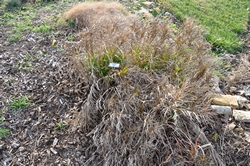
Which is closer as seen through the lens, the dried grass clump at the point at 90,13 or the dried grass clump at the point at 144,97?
the dried grass clump at the point at 144,97

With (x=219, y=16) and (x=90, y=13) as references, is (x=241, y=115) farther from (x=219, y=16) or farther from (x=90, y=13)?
(x=219, y=16)

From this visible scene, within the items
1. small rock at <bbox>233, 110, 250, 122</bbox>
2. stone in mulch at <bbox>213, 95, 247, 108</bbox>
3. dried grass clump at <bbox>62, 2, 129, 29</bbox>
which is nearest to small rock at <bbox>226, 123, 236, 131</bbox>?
small rock at <bbox>233, 110, 250, 122</bbox>

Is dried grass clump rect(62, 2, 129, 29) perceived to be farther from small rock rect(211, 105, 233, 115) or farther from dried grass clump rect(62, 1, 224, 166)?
small rock rect(211, 105, 233, 115)

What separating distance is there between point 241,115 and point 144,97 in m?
1.16

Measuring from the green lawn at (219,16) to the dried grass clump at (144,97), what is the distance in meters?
1.56

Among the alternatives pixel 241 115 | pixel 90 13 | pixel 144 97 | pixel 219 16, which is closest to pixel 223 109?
pixel 241 115

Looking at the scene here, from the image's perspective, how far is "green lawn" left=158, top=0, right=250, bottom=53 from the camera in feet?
14.9

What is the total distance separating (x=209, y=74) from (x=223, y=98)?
1.33 ft

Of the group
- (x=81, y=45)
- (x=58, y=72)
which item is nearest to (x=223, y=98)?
(x=81, y=45)

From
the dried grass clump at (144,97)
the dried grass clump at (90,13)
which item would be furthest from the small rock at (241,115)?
the dried grass clump at (90,13)

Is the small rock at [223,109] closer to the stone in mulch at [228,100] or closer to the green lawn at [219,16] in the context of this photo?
the stone in mulch at [228,100]

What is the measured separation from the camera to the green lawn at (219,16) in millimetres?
4539

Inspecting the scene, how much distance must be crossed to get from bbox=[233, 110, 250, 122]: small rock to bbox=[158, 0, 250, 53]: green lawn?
5.31 feet

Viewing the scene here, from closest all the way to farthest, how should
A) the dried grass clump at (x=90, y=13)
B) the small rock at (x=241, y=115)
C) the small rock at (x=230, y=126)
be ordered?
the small rock at (x=230, y=126) < the small rock at (x=241, y=115) < the dried grass clump at (x=90, y=13)
